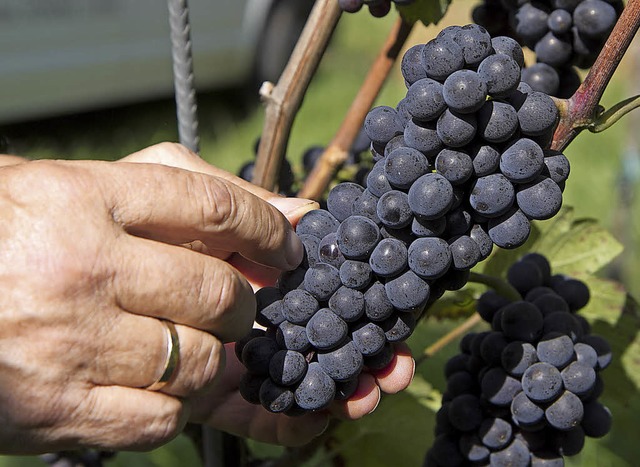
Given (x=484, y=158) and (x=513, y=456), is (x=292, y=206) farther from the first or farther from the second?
(x=513, y=456)

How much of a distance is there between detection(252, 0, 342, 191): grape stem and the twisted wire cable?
0.11 metres

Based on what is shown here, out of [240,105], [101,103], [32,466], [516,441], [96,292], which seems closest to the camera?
[96,292]

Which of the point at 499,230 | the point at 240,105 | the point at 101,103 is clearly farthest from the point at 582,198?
the point at 499,230

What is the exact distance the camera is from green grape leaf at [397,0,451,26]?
1245 mm

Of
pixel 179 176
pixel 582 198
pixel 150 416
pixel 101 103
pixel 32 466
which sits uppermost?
pixel 179 176

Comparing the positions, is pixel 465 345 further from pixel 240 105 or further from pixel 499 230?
pixel 240 105

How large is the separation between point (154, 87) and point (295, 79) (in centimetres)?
451

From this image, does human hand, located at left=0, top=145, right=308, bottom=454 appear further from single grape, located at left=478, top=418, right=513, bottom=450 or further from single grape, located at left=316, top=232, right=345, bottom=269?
single grape, located at left=478, top=418, right=513, bottom=450

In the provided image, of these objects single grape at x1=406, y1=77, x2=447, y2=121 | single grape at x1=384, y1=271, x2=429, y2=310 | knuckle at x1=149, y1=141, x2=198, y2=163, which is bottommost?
knuckle at x1=149, y1=141, x2=198, y2=163

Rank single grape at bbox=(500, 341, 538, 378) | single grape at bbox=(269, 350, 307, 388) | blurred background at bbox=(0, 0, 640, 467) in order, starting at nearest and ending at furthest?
single grape at bbox=(269, 350, 307, 388) → single grape at bbox=(500, 341, 538, 378) → blurred background at bbox=(0, 0, 640, 467)

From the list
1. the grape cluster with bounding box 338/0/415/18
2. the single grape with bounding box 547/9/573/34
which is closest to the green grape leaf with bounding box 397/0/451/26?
the grape cluster with bounding box 338/0/415/18

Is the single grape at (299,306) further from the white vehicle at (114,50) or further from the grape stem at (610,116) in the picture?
the white vehicle at (114,50)

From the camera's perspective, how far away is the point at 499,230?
879 millimetres

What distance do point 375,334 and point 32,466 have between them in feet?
4.25
